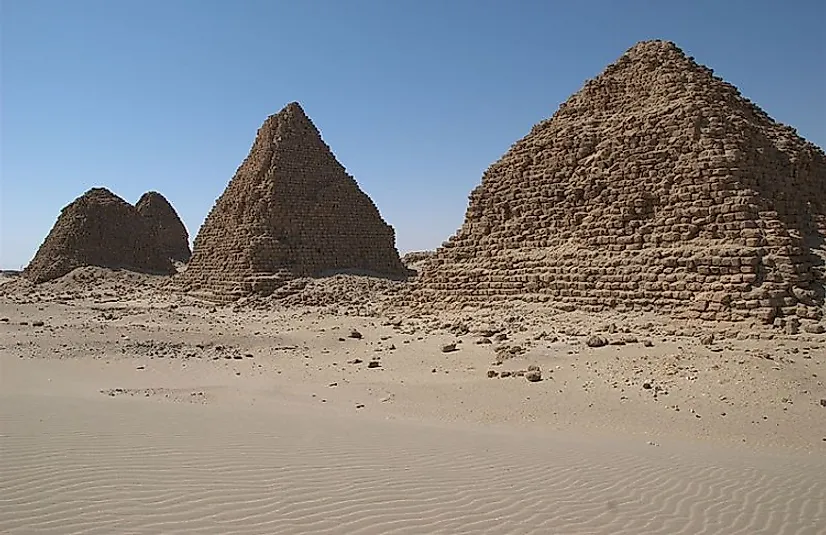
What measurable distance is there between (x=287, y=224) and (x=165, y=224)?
94.2 feet

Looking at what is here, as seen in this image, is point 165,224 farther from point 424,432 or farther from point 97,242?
point 424,432

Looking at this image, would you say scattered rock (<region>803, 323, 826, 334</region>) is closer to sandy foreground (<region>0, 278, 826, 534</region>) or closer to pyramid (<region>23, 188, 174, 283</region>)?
sandy foreground (<region>0, 278, 826, 534</region>)

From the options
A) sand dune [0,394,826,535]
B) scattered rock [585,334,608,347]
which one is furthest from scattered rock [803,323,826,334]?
sand dune [0,394,826,535]

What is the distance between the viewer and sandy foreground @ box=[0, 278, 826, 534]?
4.60 meters

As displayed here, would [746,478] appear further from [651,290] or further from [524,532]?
[651,290]

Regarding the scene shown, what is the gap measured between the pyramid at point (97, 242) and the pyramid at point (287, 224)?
895 cm

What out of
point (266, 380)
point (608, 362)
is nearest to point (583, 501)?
point (608, 362)

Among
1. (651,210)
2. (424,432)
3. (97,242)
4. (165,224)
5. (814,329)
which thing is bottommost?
(424,432)

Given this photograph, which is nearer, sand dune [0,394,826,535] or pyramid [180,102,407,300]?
sand dune [0,394,826,535]

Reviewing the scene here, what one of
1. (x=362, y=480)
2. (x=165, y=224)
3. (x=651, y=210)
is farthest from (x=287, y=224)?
(x=165, y=224)

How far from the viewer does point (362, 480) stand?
5320 millimetres

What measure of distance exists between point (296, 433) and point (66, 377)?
6611 mm

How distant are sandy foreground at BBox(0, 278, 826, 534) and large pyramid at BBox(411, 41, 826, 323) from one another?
1253 mm

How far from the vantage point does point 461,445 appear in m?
7.10
